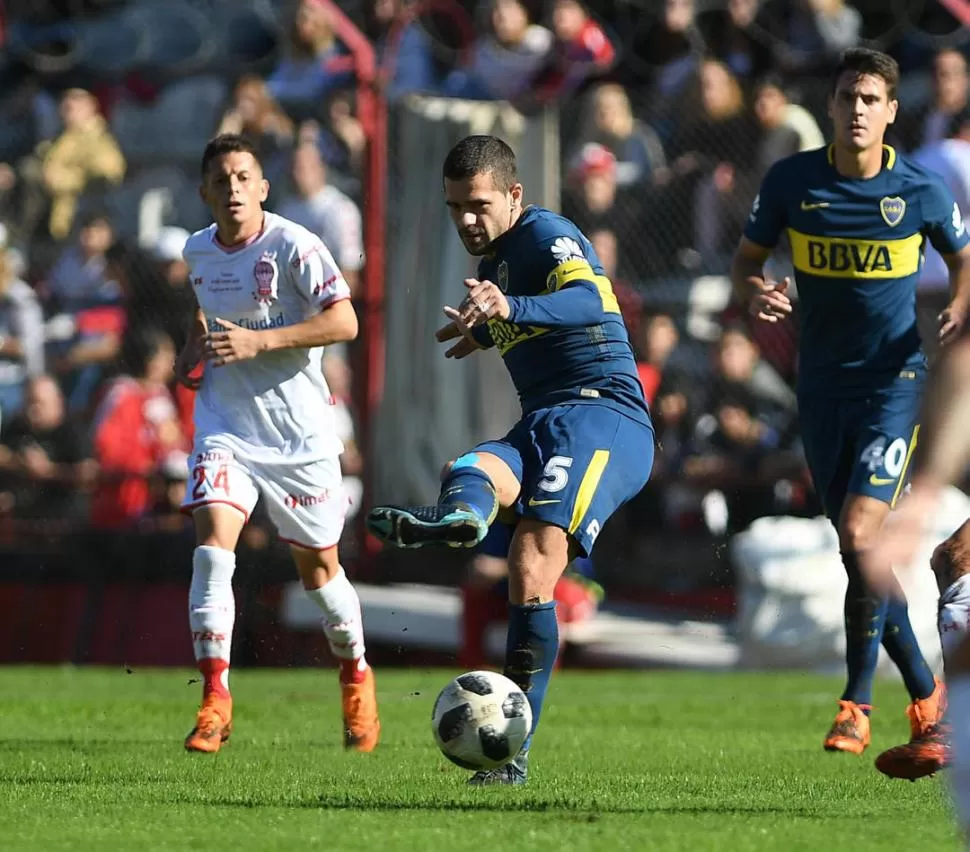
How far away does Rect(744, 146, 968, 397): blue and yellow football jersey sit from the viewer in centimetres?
884

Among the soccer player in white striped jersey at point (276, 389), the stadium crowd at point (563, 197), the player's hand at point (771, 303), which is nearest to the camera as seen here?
the player's hand at point (771, 303)

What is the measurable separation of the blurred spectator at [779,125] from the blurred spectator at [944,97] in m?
0.73

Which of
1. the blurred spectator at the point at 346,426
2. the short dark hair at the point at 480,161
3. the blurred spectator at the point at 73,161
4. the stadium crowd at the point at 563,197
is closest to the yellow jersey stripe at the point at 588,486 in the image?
the short dark hair at the point at 480,161

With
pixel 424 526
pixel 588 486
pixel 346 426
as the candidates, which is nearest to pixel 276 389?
pixel 588 486

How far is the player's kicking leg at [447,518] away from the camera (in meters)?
6.36

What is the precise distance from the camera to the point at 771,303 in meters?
8.47

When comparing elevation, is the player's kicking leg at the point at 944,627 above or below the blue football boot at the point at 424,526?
below

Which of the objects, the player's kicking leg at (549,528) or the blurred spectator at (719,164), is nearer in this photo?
the player's kicking leg at (549,528)

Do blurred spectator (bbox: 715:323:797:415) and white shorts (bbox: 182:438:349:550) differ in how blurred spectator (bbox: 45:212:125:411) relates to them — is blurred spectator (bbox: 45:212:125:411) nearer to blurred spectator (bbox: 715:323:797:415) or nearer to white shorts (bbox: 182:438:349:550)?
blurred spectator (bbox: 715:323:797:415)

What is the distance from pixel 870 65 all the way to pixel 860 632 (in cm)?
246

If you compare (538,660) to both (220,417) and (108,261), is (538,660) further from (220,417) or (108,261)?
(108,261)

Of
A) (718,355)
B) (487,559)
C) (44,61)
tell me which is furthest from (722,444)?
(44,61)

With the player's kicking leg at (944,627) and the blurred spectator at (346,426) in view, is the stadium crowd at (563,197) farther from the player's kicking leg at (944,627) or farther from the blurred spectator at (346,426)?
the player's kicking leg at (944,627)

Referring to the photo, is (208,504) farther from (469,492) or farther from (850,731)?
(850,731)
